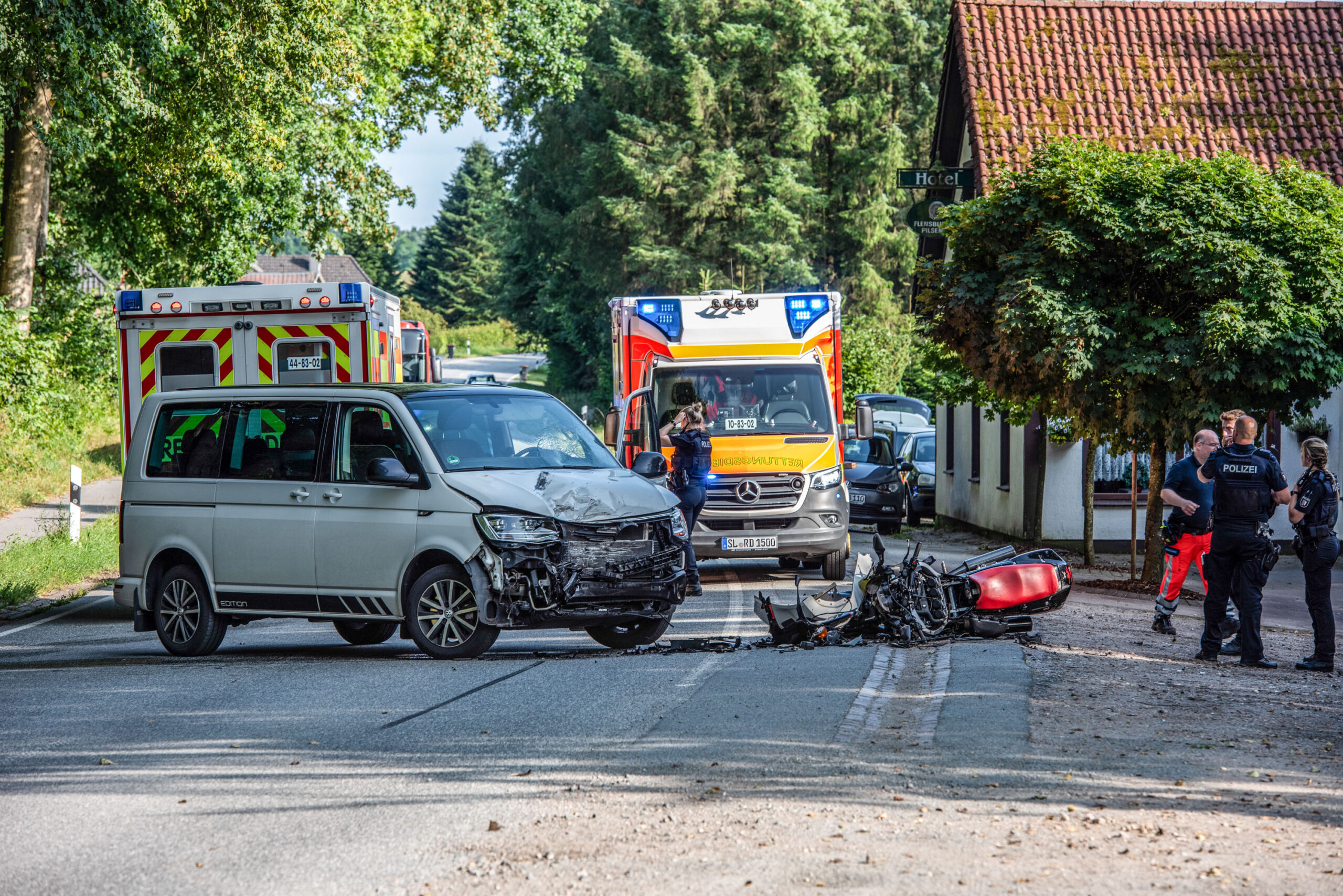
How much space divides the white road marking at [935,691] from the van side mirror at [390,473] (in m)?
3.73

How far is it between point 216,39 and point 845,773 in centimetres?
1617

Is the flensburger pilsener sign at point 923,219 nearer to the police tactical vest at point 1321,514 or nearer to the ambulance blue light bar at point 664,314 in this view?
the ambulance blue light bar at point 664,314

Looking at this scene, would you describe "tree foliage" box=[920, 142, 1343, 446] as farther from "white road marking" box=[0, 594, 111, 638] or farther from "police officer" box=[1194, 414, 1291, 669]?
"white road marking" box=[0, 594, 111, 638]

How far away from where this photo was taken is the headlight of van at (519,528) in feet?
32.2

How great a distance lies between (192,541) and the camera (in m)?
11.1

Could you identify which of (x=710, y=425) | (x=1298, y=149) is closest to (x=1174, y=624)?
(x=710, y=425)

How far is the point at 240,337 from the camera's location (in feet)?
47.6

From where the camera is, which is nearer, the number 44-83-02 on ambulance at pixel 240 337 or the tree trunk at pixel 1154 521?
the number 44-83-02 on ambulance at pixel 240 337

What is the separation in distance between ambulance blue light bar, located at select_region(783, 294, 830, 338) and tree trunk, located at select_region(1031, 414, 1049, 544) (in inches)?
223

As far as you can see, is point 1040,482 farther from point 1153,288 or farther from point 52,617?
point 52,617

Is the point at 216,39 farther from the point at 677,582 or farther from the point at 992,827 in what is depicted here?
the point at 992,827

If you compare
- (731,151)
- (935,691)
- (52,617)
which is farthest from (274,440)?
(731,151)

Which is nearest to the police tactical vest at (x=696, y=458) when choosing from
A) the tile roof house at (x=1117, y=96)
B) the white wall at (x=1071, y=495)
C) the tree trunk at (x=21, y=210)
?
the white wall at (x=1071, y=495)

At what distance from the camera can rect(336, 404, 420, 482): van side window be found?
10.5 m
